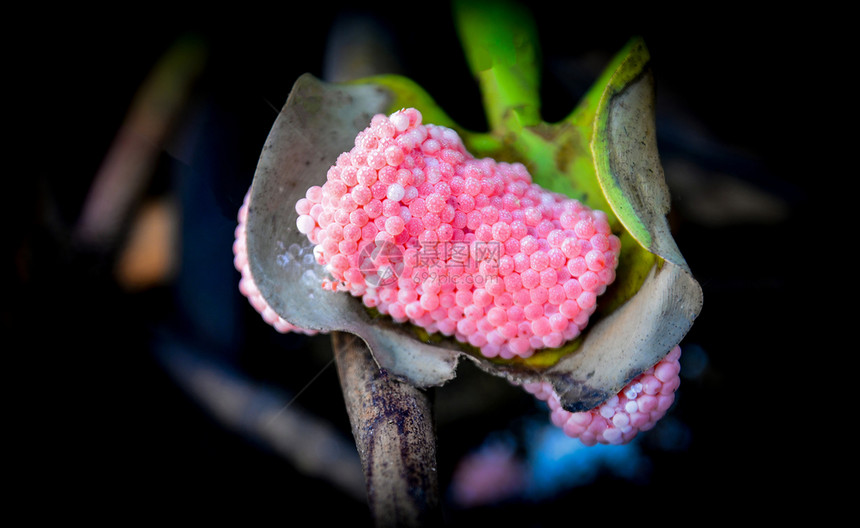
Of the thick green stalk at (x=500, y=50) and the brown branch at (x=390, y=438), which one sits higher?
the thick green stalk at (x=500, y=50)

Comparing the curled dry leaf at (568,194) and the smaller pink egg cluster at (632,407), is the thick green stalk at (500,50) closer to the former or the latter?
the curled dry leaf at (568,194)

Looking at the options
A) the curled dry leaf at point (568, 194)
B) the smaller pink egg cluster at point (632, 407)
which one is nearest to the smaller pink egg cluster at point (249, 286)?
the curled dry leaf at point (568, 194)

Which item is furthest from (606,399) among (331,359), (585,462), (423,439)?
(331,359)

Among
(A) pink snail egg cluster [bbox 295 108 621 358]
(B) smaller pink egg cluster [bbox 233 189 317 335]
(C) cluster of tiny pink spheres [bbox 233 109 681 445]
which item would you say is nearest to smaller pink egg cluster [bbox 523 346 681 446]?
(C) cluster of tiny pink spheres [bbox 233 109 681 445]

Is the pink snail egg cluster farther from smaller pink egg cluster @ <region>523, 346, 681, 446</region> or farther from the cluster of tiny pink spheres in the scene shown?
smaller pink egg cluster @ <region>523, 346, 681, 446</region>

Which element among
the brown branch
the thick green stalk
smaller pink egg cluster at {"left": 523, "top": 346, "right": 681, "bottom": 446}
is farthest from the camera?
the thick green stalk

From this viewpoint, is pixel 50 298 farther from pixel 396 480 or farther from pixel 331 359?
pixel 396 480
